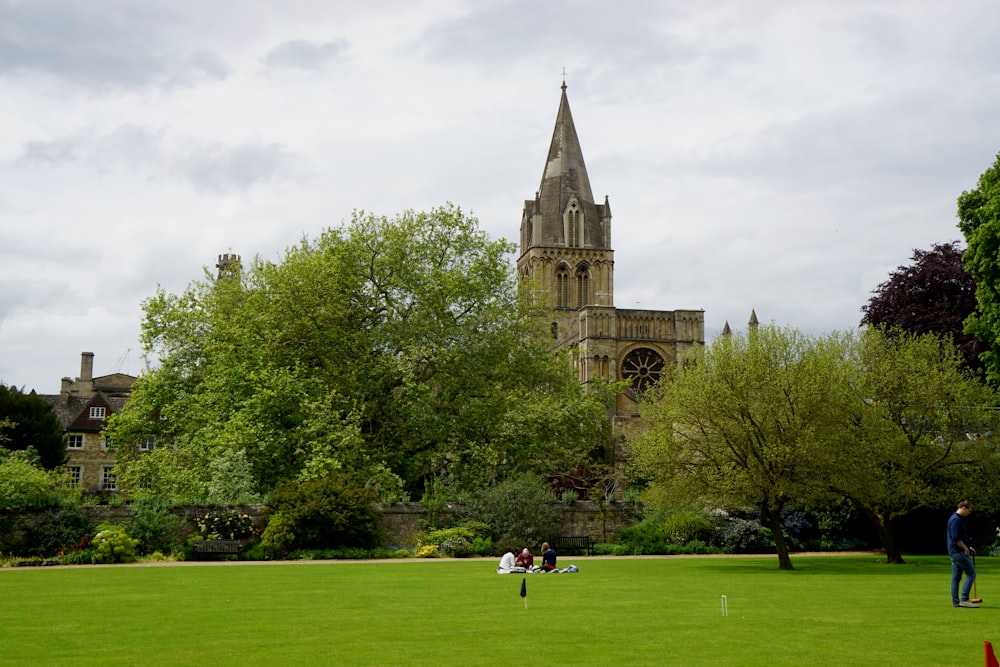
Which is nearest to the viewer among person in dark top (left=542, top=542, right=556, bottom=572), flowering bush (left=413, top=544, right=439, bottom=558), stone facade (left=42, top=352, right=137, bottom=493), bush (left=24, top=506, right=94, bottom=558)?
person in dark top (left=542, top=542, right=556, bottom=572)

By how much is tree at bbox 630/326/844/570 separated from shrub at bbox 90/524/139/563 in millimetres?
14731

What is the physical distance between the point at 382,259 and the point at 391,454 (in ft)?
24.3

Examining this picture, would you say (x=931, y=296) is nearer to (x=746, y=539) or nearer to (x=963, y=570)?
(x=746, y=539)

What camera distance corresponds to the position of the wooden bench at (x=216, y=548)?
31.7m

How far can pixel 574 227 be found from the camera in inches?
3841

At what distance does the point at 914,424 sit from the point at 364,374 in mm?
18886

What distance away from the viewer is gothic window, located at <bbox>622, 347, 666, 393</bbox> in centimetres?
8706

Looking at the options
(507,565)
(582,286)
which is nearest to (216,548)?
(507,565)

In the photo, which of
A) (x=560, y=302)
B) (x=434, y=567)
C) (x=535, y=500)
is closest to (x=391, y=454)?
(x=535, y=500)

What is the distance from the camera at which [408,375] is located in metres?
38.3

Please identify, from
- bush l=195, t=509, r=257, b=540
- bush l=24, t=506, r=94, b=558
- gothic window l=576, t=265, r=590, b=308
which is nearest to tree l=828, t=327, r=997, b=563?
bush l=195, t=509, r=257, b=540

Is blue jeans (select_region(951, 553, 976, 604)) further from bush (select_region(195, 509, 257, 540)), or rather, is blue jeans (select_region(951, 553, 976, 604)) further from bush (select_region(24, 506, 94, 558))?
bush (select_region(24, 506, 94, 558))

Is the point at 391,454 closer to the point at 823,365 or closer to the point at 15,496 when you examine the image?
the point at 15,496

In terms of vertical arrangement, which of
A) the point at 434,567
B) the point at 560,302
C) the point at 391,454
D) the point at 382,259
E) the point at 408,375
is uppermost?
the point at 560,302
